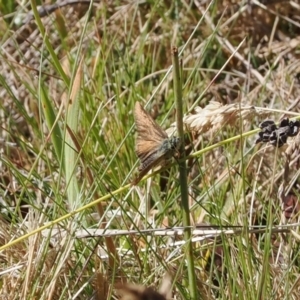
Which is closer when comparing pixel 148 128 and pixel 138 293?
pixel 138 293

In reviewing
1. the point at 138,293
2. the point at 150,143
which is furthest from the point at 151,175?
the point at 138,293

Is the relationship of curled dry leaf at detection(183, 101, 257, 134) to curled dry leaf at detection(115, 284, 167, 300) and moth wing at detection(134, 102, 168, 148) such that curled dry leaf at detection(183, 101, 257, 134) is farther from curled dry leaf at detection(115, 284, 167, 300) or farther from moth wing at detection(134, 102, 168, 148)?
curled dry leaf at detection(115, 284, 167, 300)

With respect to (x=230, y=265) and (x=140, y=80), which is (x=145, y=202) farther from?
(x=140, y=80)

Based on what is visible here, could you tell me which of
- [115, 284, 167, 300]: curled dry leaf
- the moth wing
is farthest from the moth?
[115, 284, 167, 300]: curled dry leaf

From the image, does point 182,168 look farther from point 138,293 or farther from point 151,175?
point 138,293

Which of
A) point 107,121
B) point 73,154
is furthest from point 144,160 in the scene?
point 107,121

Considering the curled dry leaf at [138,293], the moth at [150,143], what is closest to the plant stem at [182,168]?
the moth at [150,143]

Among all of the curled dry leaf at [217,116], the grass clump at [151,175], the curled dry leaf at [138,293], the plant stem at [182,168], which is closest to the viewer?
the curled dry leaf at [138,293]

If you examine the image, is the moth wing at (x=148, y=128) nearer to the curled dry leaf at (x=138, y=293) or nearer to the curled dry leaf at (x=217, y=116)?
the curled dry leaf at (x=217, y=116)
